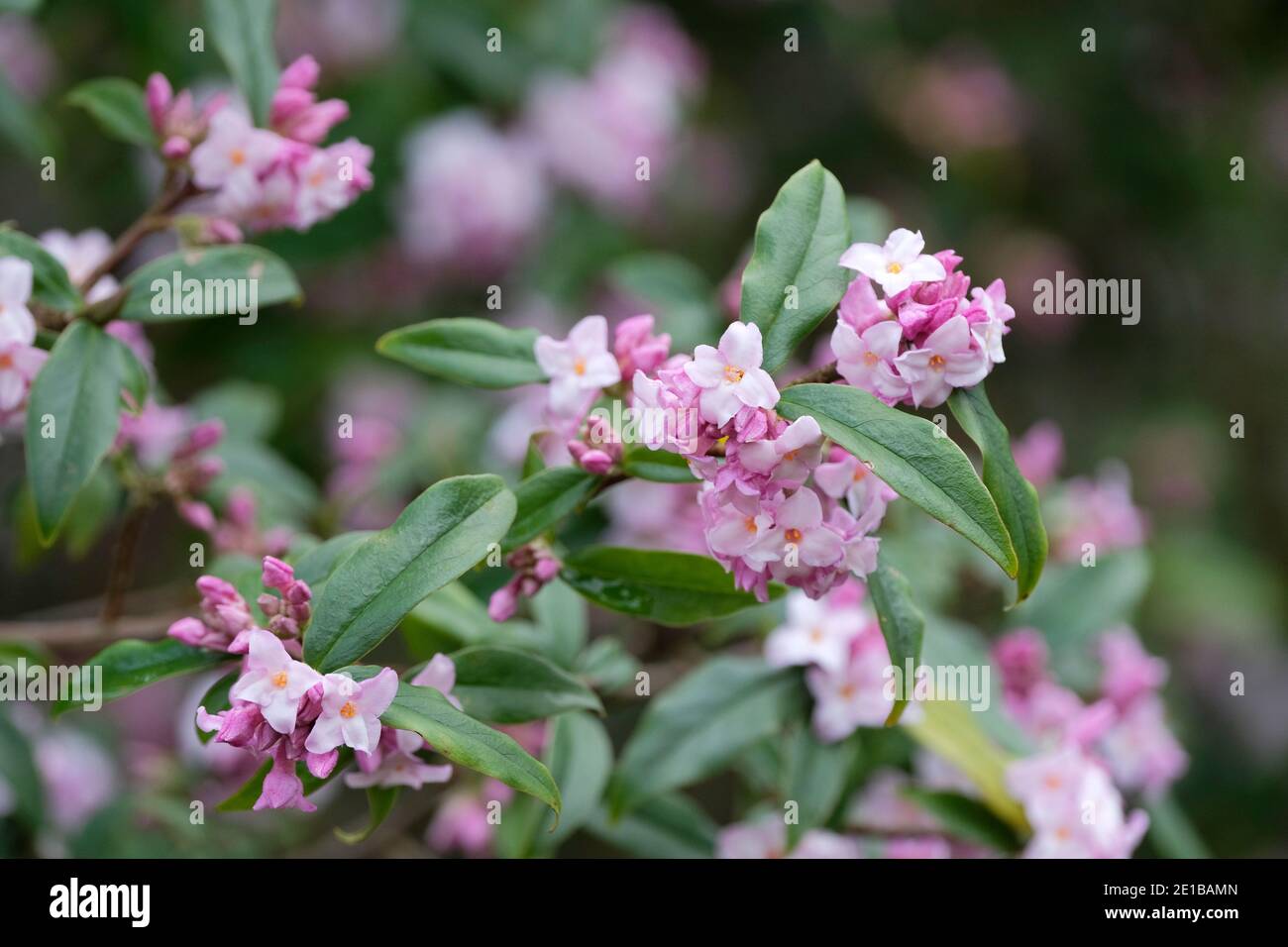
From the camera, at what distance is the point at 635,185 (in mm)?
→ 3164

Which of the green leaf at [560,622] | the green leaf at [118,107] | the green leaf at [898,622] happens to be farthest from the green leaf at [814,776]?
the green leaf at [118,107]

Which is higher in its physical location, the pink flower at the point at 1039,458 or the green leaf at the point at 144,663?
the pink flower at the point at 1039,458

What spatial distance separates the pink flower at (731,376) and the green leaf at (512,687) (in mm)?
359

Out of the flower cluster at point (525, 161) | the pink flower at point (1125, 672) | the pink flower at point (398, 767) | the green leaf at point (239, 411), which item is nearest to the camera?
the pink flower at point (398, 767)

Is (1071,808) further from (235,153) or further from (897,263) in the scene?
(235,153)

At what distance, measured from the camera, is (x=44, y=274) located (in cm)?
135

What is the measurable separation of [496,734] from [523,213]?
2.14 m

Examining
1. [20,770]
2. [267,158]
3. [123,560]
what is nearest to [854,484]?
[267,158]

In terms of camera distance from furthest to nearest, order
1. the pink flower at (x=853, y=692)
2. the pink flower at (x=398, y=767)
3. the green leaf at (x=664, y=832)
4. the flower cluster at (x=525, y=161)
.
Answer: the flower cluster at (x=525, y=161) → the green leaf at (x=664, y=832) → the pink flower at (x=853, y=692) → the pink flower at (x=398, y=767)

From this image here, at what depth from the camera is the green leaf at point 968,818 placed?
1613 millimetres

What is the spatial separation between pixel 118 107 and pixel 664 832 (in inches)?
47.6

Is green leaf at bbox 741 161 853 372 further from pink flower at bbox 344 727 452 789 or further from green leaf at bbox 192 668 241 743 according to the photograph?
green leaf at bbox 192 668 241 743

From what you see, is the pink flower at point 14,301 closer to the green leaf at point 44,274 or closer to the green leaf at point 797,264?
the green leaf at point 44,274

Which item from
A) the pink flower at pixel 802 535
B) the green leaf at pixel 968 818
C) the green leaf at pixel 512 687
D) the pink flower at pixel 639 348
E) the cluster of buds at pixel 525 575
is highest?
the pink flower at pixel 639 348
